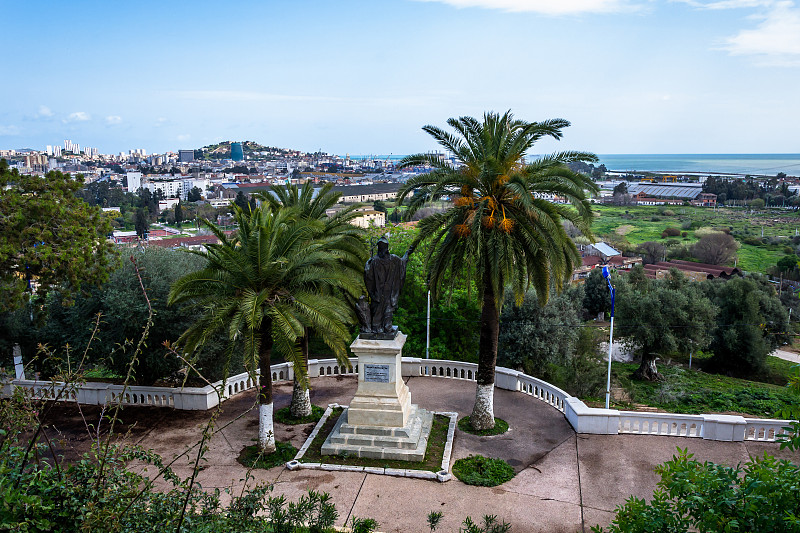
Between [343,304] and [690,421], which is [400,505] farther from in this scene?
[690,421]

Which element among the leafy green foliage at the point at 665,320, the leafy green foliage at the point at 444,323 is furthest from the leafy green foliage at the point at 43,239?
the leafy green foliage at the point at 665,320

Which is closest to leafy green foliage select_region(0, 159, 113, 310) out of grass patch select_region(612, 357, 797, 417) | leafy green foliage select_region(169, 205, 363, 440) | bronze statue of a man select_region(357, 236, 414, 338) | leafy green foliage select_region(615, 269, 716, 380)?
leafy green foliage select_region(169, 205, 363, 440)

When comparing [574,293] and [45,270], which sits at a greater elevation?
[45,270]

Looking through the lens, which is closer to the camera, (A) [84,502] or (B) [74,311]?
(A) [84,502]

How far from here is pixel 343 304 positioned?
14.4 metres

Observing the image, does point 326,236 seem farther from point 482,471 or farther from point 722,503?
point 722,503

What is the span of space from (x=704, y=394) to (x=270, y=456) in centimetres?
2255

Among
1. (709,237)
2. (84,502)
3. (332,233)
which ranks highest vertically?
(332,233)

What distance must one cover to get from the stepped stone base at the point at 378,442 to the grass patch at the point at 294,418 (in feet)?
6.19

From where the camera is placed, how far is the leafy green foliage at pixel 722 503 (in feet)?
18.1

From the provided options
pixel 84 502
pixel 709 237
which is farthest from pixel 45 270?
pixel 709 237

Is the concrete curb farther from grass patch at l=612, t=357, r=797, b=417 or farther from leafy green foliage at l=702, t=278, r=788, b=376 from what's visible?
leafy green foliage at l=702, t=278, r=788, b=376

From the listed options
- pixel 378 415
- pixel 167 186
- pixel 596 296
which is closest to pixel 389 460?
pixel 378 415

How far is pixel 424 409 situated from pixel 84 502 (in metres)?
10.9
